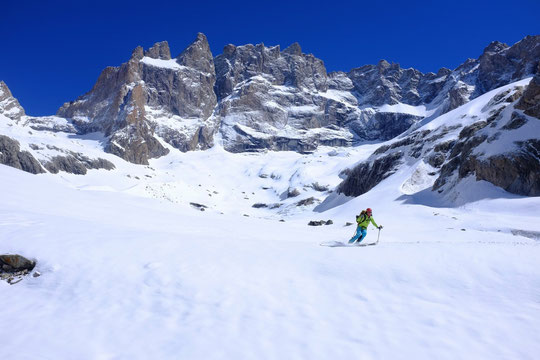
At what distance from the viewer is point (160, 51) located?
172750mm

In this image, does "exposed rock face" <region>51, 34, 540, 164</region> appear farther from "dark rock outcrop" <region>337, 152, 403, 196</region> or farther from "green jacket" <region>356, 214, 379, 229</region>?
"green jacket" <region>356, 214, 379, 229</region>

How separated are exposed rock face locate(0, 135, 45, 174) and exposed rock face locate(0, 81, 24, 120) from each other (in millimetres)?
100454

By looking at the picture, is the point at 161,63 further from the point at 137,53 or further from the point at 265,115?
the point at 265,115

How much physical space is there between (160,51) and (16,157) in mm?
134648

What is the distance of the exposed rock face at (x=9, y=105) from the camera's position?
135250 millimetres

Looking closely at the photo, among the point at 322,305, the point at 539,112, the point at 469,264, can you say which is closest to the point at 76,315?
the point at 322,305

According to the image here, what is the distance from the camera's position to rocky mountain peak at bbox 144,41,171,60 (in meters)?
168

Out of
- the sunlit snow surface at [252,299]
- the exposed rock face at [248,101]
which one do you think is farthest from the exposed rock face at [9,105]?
the sunlit snow surface at [252,299]

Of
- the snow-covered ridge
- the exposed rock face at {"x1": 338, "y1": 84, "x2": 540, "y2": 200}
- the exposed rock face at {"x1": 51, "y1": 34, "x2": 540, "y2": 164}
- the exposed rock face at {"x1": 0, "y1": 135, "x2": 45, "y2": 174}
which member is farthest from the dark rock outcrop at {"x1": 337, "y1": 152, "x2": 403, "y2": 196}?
the snow-covered ridge

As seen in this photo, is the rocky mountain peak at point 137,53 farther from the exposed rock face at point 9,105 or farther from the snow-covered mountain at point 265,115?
the exposed rock face at point 9,105

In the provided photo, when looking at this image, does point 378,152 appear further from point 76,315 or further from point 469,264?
point 76,315

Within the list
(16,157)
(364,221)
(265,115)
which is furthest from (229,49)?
(364,221)

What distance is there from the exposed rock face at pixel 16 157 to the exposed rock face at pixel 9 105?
330ft

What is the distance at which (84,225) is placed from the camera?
1059 centimetres
